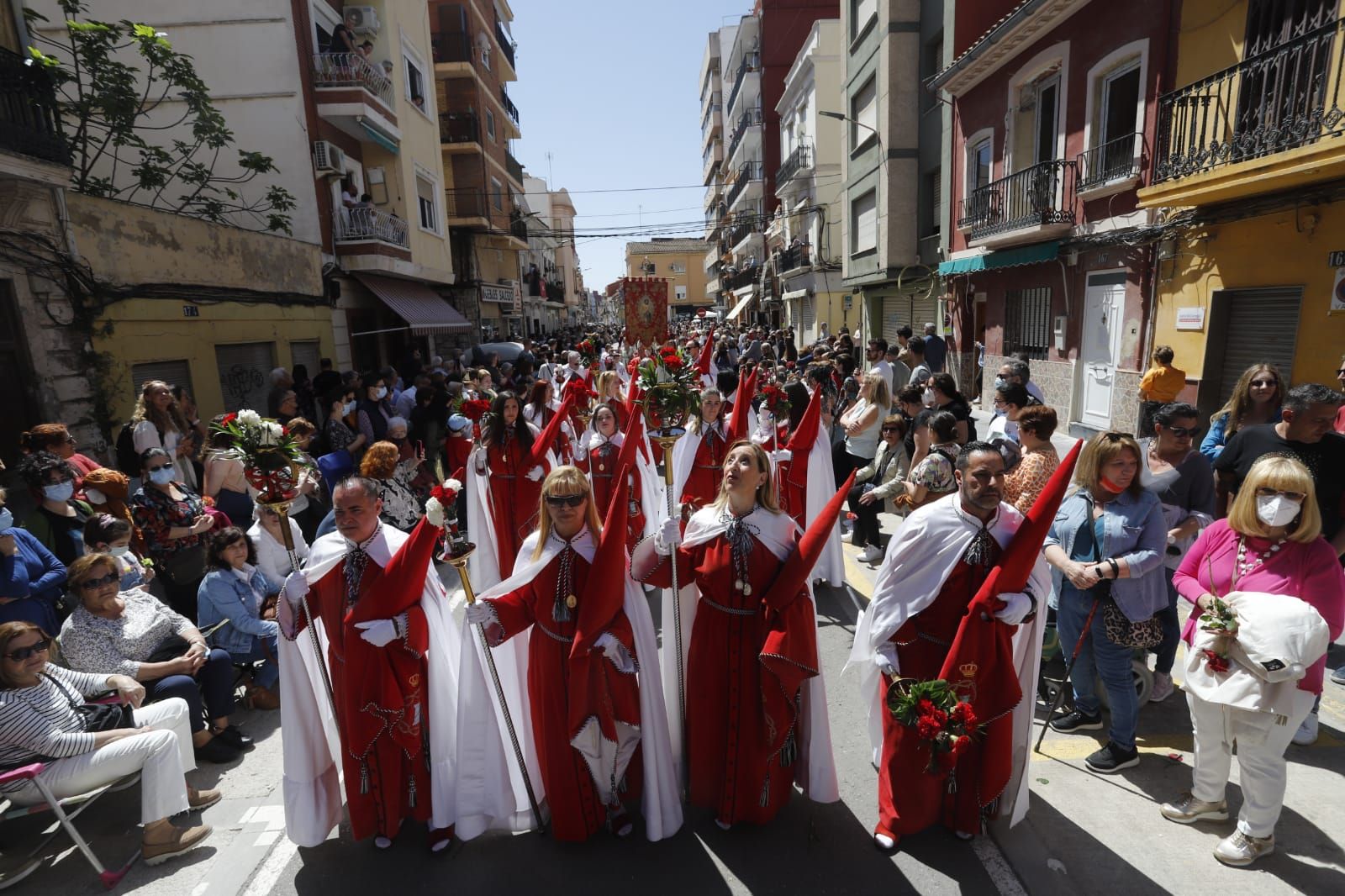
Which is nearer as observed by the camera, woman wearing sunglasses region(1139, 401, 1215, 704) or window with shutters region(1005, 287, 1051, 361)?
woman wearing sunglasses region(1139, 401, 1215, 704)

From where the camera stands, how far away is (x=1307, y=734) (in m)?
3.67

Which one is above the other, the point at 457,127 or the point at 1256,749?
the point at 457,127

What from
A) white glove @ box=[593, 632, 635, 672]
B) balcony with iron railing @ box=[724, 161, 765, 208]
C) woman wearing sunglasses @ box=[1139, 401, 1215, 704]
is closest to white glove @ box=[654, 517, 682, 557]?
white glove @ box=[593, 632, 635, 672]

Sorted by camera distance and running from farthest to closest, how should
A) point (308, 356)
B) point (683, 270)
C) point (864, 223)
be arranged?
point (683, 270) < point (864, 223) < point (308, 356)

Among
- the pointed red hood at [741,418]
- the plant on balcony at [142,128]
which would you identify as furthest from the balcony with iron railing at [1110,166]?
the plant on balcony at [142,128]

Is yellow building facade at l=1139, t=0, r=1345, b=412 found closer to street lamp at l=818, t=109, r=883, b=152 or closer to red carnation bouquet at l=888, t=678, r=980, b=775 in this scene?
red carnation bouquet at l=888, t=678, r=980, b=775

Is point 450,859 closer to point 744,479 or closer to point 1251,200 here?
point 744,479

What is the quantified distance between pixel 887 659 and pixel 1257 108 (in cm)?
929

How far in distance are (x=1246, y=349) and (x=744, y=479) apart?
30.5 feet

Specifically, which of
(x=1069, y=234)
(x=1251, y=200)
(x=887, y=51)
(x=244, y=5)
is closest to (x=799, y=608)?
(x=1251, y=200)

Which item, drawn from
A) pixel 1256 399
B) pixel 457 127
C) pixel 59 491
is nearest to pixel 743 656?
pixel 1256 399

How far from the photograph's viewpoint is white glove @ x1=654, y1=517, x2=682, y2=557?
328cm

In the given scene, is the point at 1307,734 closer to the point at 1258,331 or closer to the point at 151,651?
the point at 151,651

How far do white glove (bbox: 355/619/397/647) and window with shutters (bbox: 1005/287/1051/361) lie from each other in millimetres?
13140
